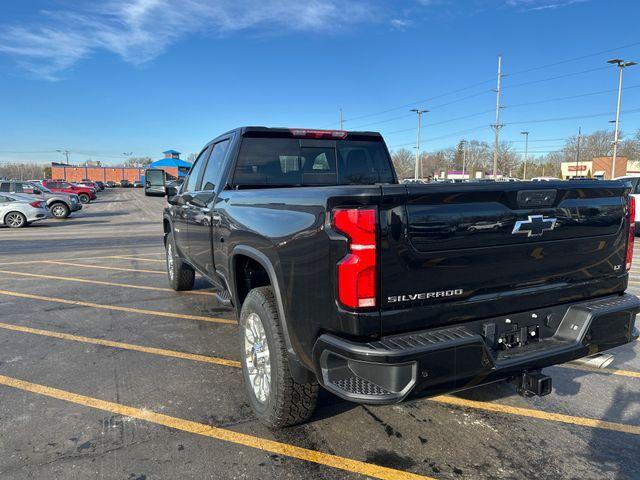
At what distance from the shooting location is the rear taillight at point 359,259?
2230 millimetres

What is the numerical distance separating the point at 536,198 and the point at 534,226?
0.51 ft

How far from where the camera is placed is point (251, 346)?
10.9ft

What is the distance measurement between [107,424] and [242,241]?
1.54 meters

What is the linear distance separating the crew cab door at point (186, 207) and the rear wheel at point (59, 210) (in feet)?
64.1

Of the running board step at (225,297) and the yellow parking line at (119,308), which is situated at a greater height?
the running board step at (225,297)

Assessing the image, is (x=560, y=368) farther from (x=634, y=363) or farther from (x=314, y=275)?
(x=314, y=275)

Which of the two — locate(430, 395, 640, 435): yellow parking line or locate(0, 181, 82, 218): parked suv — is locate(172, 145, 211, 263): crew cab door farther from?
locate(0, 181, 82, 218): parked suv

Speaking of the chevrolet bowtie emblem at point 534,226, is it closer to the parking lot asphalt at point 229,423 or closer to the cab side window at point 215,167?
the parking lot asphalt at point 229,423

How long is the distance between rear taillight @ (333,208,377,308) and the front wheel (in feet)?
2.44

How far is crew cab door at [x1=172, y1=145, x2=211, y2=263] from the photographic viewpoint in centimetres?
530

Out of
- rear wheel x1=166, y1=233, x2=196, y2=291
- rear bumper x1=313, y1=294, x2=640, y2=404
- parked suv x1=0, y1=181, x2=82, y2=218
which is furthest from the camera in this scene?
parked suv x1=0, y1=181, x2=82, y2=218

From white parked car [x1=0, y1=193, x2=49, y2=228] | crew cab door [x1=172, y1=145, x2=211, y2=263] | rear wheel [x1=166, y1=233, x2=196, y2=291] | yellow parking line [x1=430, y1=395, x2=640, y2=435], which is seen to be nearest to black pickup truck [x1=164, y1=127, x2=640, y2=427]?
yellow parking line [x1=430, y1=395, x2=640, y2=435]

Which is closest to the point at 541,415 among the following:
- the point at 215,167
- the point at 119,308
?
the point at 215,167

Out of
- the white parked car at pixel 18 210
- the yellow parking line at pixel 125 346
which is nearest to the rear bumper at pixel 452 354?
the yellow parking line at pixel 125 346
